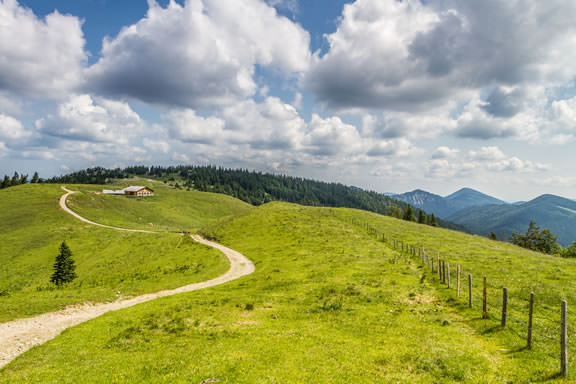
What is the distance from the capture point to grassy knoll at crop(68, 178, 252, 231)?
114 meters

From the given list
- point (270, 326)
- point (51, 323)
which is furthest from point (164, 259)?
point (270, 326)

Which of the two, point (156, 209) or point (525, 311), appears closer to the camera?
point (525, 311)

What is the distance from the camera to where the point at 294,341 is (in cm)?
1630

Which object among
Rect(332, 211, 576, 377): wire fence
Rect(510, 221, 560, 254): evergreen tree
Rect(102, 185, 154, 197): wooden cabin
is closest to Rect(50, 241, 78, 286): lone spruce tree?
Rect(332, 211, 576, 377): wire fence

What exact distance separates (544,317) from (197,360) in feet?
74.3

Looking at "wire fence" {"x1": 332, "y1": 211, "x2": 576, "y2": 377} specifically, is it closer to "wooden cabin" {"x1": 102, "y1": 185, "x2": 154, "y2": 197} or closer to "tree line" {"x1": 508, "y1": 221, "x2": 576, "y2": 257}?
"tree line" {"x1": 508, "y1": 221, "x2": 576, "y2": 257}

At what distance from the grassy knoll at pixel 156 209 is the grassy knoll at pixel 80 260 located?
40.6 feet

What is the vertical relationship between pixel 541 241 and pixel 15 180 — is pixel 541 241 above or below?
below

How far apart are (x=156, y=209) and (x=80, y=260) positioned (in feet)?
265

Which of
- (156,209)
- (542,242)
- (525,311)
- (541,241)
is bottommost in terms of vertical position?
(542,242)

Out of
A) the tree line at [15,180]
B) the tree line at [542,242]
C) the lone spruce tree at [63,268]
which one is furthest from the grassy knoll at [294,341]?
the tree line at [15,180]

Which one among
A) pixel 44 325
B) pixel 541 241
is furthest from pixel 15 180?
pixel 541 241

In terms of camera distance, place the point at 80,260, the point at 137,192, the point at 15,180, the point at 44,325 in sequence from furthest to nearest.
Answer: the point at 15,180 < the point at 137,192 < the point at 80,260 < the point at 44,325

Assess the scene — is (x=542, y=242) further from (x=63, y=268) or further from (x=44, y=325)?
(x=63, y=268)
